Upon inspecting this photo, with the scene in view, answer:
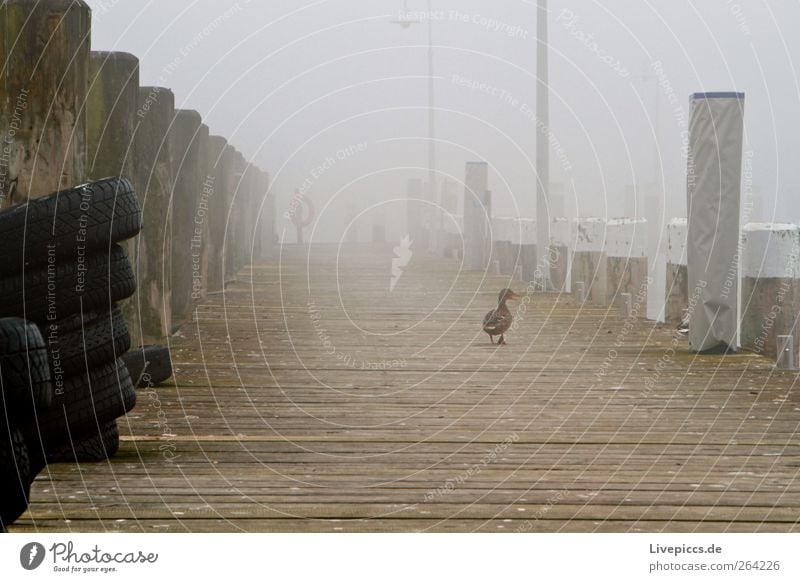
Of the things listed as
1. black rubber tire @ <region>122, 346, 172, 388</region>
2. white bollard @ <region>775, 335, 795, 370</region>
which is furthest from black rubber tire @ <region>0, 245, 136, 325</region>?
white bollard @ <region>775, 335, 795, 370</region>

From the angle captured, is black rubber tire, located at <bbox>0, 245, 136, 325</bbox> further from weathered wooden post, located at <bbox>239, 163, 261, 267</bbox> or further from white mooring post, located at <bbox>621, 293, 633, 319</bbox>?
weathered wooden post, located at <bbox>239, 163, 261, 267</bbox>

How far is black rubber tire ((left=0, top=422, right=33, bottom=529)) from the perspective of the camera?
4.45 metres

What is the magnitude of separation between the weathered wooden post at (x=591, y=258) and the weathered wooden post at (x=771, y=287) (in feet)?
16.8

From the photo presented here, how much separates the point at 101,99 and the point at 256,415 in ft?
9.38

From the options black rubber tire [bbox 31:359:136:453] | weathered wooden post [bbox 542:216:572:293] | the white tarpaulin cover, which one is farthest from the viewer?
weathered wooden post [bbox 542:216:572:293]

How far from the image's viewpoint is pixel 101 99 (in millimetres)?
9633

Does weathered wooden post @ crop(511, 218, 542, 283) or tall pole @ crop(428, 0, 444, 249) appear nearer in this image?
weathered wooden post @ crop(511, 218, 542, 283)

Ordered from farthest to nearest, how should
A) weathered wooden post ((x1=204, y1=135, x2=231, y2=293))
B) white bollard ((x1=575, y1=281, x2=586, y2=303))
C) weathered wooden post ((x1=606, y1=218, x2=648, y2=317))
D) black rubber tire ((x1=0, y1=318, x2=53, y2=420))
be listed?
weathered wooden post ((x1=204, y1=135, x2=231, y2=293)), white bollard ((x1=575, y1=281, x2=586, y2=303)), weathered wooden post ((x1=606, y1=218, x2=648, y2=317)), black rubber tire ((x1=0, y1=318, x2=53, y2=420))

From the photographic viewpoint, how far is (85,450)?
6238mm

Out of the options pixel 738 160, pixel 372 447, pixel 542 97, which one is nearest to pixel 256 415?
pixel 372 447

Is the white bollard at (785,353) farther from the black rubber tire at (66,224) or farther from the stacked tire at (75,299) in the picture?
the black rubber tire at (66,224)

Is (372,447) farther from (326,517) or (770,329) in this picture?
(770,329)

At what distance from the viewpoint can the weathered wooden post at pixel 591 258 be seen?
16422 mm

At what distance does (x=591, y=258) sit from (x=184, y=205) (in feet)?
20.2
